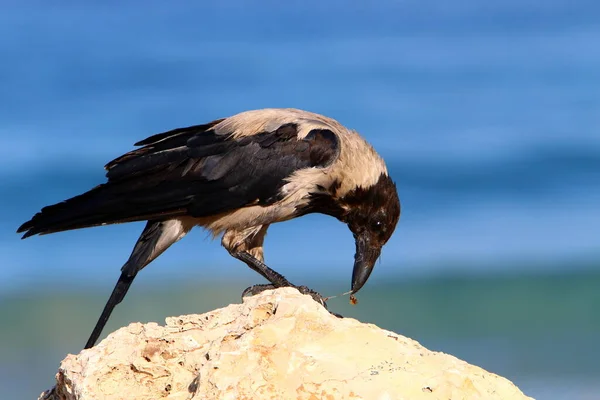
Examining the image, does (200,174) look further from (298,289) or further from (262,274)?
(298,289)

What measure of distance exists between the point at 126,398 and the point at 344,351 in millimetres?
1114

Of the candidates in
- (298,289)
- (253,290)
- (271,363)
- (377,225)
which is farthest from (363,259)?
(271,363)

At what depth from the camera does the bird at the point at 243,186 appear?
780 centimetres

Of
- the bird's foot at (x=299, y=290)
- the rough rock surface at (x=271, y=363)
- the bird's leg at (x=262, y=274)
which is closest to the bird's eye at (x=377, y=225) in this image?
the bird's leg at (x=262, y=274)

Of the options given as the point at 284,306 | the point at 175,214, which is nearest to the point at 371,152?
the point at 175,214

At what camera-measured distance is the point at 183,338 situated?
4.73 metres

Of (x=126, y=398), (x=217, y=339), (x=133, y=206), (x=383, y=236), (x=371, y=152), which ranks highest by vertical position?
(x=371, y=152)

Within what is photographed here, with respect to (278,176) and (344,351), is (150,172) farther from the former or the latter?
(344,351)

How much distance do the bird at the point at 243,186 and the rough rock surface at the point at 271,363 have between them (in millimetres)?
2878

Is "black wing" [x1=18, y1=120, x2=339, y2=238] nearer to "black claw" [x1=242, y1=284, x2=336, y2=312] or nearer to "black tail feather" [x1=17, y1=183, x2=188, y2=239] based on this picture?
"black tail feather" [x1=17, y1=183, x2=188, y2=239]

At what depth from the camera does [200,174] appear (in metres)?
8.01

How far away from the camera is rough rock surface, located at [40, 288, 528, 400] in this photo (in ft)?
13.5

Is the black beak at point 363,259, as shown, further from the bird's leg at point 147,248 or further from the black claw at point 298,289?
the bird's leg at point 147,248

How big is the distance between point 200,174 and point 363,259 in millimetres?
1640
